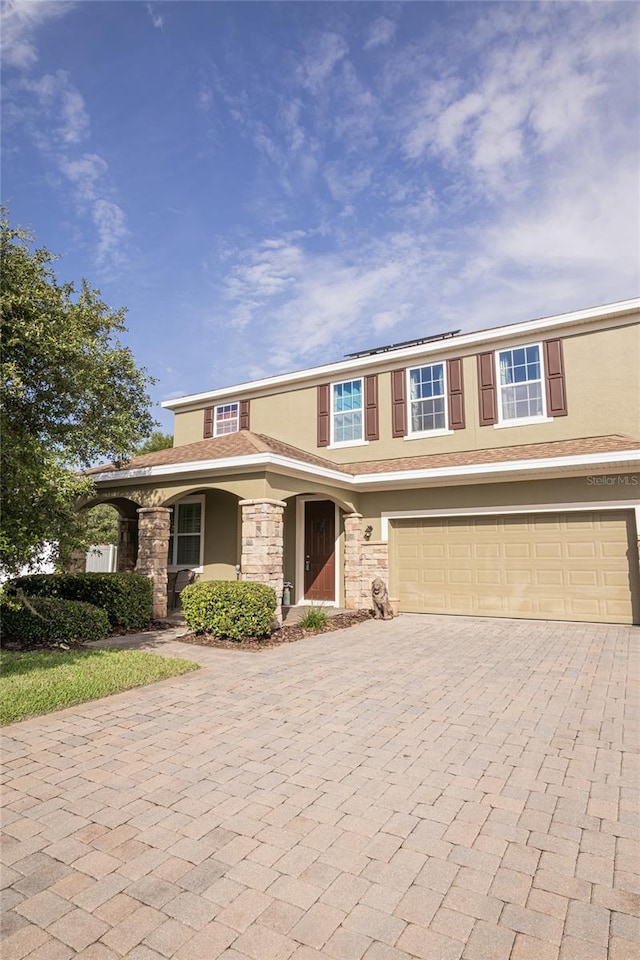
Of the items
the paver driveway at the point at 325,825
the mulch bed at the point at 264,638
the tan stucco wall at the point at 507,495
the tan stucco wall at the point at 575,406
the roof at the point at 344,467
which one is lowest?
the paver driveway at the point at 325,825

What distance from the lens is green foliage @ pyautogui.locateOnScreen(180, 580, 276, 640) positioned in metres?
8.95

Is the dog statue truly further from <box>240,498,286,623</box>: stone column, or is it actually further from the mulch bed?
<box>240,498,286,623</box>: stone column

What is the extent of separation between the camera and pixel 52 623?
858cm

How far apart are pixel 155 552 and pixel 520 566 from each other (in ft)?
26.4

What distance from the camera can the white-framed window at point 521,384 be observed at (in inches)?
488

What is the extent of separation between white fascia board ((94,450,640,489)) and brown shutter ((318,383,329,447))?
2536 mm

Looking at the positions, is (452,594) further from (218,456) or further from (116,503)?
(116,503)

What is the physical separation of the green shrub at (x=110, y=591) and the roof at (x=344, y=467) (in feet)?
8.19

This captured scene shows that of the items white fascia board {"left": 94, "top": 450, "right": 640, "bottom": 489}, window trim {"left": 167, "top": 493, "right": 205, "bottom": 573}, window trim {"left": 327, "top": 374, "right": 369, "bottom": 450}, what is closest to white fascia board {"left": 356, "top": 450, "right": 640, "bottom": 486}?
white fascia board {"left": 94, "top": 450, "right": 640, "bottom": 489}

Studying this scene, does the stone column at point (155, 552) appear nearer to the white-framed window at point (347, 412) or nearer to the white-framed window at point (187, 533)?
the white-framed window at point (187, 533)

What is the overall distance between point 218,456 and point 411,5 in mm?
8875

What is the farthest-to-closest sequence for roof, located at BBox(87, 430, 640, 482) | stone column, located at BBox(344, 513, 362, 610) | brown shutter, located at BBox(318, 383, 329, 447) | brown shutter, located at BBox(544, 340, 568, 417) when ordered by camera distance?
1. brown shutter, located at BBox(318, 383, 329, 447)
2. stone column, located at BBox(344, 513, 362, 610)
3. brown shutter, located at BBox(544, 340, 568, 417)
4. roof, located at BBox(87, 430, 640, 482)

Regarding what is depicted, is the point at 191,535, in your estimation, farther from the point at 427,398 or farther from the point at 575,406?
the point at 575,406

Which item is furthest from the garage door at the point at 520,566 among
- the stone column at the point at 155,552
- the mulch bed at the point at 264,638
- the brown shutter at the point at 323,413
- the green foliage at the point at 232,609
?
the stone column at the point at 155,552
